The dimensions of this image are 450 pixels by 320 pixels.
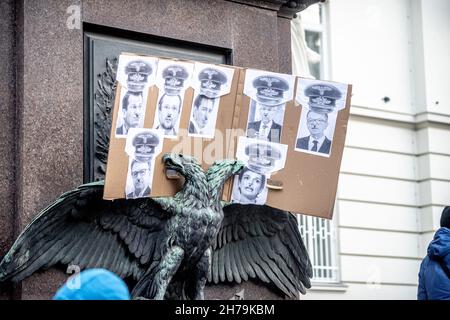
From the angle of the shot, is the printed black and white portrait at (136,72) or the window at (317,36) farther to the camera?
the window at (317,36)

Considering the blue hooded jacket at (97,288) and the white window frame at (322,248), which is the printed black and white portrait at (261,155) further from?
the white window frame at (322,248)

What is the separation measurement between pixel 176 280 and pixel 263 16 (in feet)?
6.23

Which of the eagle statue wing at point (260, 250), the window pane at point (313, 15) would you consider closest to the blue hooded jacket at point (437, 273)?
the eagle statue wing at point (260, 250)

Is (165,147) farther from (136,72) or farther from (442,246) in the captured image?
(442,246)

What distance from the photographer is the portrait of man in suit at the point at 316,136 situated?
7.28m

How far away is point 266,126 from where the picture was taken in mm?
7184

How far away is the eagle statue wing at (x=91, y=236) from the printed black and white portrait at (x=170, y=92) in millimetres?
426

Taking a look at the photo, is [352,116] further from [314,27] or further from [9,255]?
[9,255]

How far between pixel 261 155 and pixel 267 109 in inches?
10.5

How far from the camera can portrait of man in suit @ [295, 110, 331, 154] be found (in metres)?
7.28

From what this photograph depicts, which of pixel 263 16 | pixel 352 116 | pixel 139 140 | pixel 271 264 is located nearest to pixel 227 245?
pixel 271 264

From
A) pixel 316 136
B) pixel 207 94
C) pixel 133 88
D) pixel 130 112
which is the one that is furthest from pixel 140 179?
pixel 316 136

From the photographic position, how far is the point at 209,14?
300 inches

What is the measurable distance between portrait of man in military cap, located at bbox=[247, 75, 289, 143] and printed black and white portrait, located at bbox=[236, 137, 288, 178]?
4 cm
